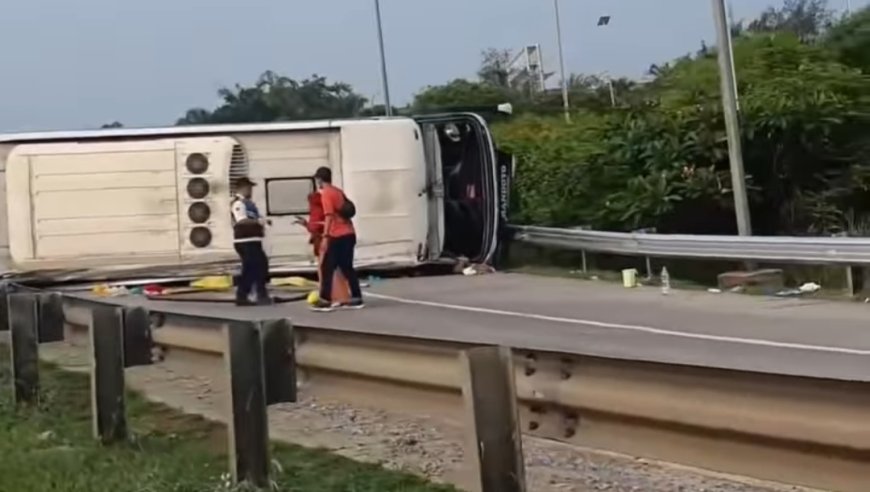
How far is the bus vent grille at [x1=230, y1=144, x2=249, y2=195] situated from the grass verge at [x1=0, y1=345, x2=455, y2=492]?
11.1 meters

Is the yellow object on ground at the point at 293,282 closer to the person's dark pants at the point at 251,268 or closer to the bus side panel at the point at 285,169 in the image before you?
the bus side panel at the point at 285,169

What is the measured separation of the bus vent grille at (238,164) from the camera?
20812mm

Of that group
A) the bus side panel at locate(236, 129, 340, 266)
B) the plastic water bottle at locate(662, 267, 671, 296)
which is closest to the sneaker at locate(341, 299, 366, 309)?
the bus side panel at locate(236, 129, 340, 266)

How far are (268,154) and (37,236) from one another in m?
3.33

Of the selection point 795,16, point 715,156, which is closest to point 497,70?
point 795,16

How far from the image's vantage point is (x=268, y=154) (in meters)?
21.0

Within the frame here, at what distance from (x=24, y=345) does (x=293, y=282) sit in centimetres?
1173

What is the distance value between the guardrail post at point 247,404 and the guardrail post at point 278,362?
6 cm

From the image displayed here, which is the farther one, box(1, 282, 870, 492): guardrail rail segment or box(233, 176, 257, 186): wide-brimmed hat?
box(233, 176, 257, 186): wide-brimmed hat

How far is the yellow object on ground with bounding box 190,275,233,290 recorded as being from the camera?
21078 mm

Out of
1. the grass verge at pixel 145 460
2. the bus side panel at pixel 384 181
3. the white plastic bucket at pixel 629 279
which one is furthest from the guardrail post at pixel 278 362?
the bus side panel at pixel 384 181

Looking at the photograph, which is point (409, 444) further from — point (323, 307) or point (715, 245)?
point (715, 245)

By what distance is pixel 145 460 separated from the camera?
7664 millimetres

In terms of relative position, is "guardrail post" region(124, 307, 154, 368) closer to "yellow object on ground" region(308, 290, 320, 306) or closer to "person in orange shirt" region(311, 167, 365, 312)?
"person in orange shirt" region(311, 167, 365, 312)
